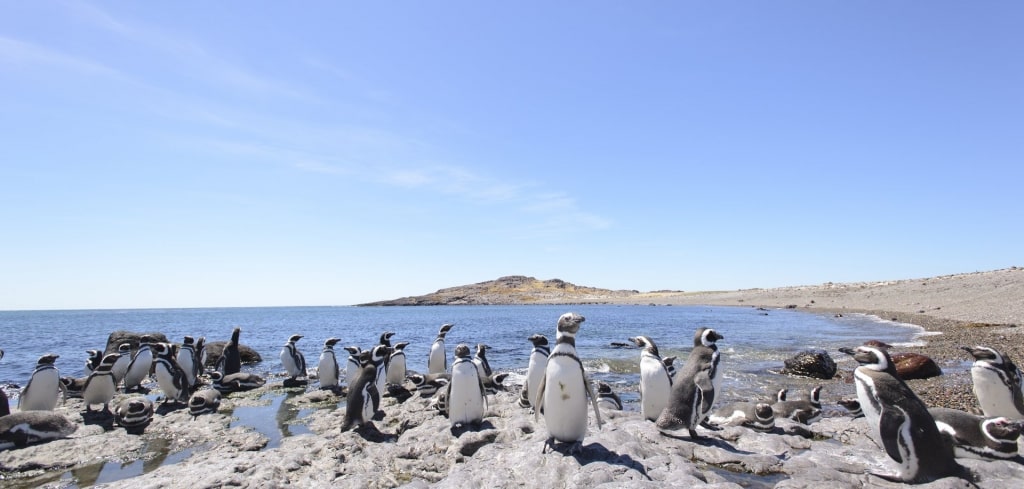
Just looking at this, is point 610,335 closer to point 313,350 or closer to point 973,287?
point 313,350

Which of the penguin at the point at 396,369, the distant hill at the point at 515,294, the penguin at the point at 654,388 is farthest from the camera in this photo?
the distant hill at the point at 515,294

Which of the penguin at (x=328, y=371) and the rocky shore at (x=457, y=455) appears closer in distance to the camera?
the rocky shore at (x=457, y=455)

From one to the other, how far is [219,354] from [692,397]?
2016cm

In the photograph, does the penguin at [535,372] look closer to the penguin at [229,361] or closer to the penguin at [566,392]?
the penguin at [566,392]

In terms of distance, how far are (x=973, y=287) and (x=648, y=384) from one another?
48.0 metres

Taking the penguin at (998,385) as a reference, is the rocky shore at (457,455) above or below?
below

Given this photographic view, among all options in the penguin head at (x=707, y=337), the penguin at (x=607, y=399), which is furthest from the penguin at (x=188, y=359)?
the penguin head at (x=707, y=337)

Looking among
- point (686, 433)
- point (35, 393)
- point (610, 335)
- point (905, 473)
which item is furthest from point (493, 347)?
point (905, 473)

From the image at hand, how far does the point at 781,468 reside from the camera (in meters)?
5.82

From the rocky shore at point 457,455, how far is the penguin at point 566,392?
25cm

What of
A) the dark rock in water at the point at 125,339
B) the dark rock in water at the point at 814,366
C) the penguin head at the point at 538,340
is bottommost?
the dark rock in water at the point at 814,366

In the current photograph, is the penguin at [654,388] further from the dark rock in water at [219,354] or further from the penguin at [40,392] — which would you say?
the dark rock in water at [219,354]

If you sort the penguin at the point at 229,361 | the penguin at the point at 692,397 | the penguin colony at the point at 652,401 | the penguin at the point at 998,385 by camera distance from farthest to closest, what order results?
the penguin at the point at 229,361 < the penguin at the point at 998,385 < the penguin at the point at 692,397 < the penguin colony at the point at 652,401

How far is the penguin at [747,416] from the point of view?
25.2 ft
